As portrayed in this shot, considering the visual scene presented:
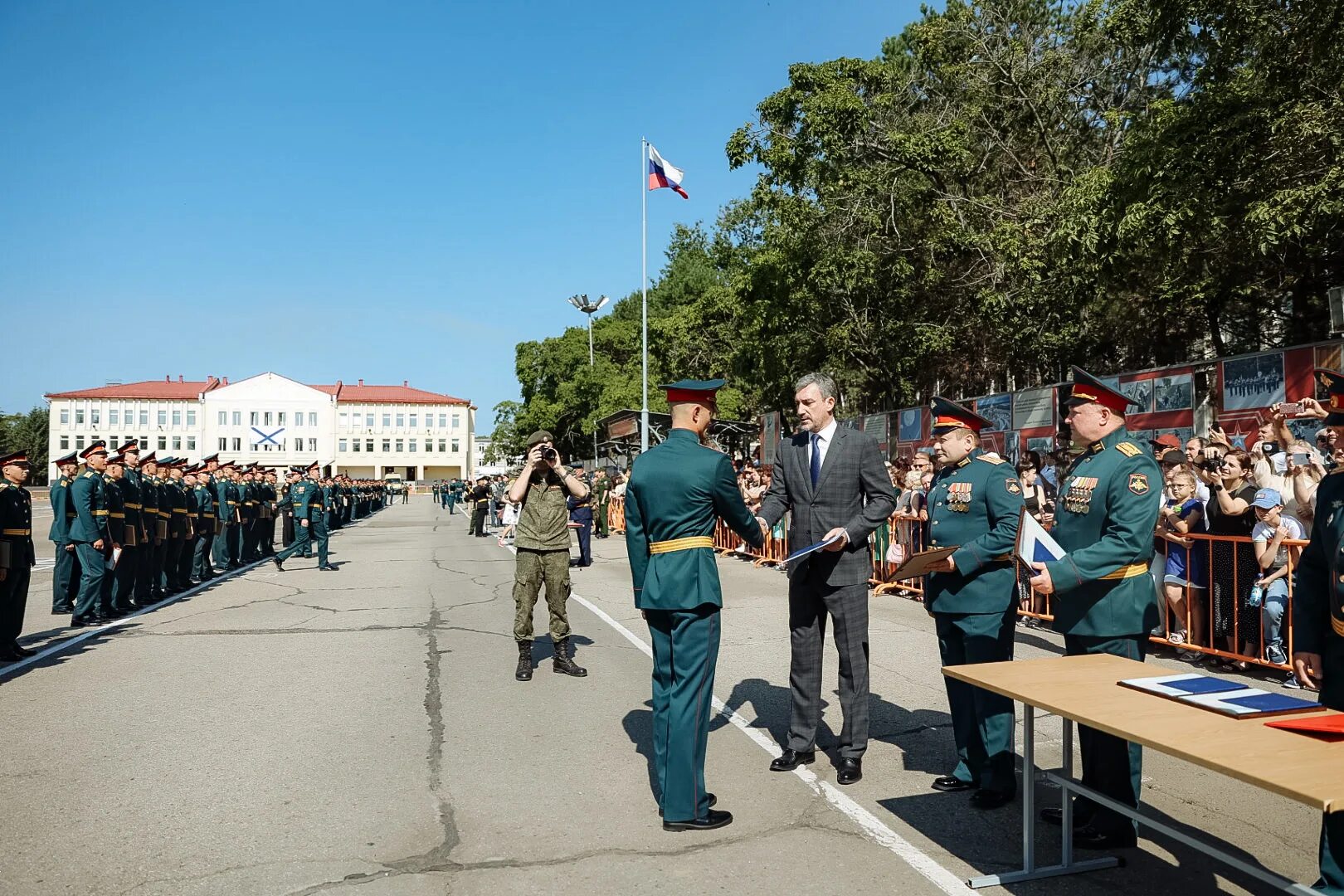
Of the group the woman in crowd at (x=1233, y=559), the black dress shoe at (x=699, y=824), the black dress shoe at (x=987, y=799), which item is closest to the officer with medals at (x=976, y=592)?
the black dress shoe at (x=987, y=799)

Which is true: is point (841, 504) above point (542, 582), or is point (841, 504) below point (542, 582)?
above

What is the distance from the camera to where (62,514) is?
38.5ft

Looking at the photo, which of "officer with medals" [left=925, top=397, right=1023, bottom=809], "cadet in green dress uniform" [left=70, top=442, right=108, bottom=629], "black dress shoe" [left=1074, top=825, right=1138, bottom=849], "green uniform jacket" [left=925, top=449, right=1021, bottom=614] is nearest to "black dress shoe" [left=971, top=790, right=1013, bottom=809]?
"officer with medals" [left=925, top=397, right=1023, bottom=809]

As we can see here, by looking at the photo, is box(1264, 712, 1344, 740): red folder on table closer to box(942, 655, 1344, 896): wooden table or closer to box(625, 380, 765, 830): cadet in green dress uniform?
box(942, 655, 1344, 896): wooden table

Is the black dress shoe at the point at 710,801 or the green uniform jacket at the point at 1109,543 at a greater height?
the green uniform jacket at the point at 1109,543

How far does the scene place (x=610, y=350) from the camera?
67312 millimetres

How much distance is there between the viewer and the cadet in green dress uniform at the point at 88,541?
11523 mm

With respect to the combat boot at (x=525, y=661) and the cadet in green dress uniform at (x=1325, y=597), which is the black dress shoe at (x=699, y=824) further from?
the combat boot at (x=525, y=661)

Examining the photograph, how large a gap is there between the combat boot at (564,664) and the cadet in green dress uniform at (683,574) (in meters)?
3.45

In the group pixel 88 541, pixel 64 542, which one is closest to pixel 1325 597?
pixel 88 541

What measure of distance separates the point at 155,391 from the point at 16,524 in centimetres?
12742

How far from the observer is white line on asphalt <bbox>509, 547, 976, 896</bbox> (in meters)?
3.94

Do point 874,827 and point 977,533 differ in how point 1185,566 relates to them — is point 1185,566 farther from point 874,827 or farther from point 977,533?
point 874,827

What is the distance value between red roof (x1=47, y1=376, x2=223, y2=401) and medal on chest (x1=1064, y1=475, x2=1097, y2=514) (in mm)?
128866
